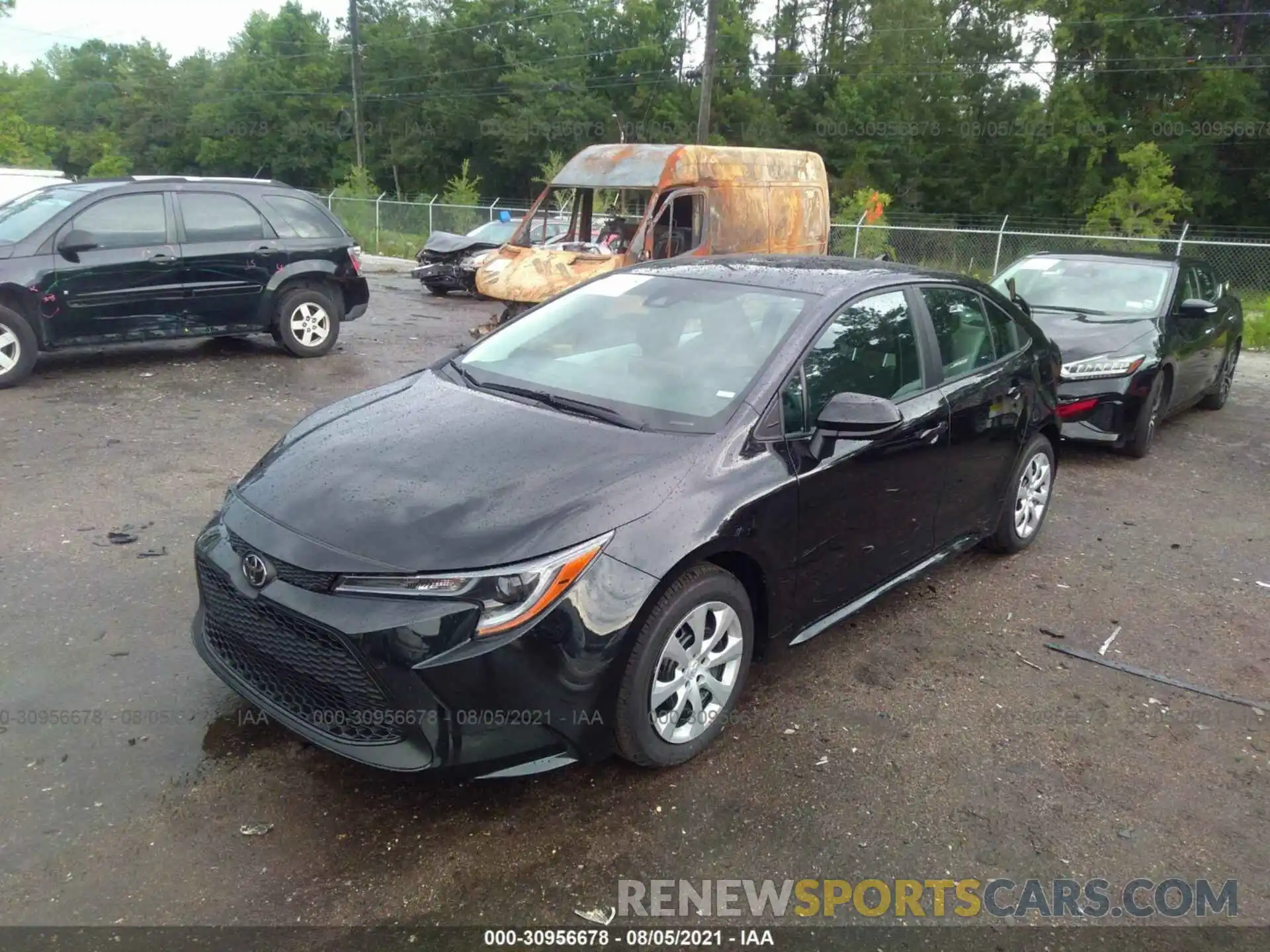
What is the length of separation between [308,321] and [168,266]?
1.61m

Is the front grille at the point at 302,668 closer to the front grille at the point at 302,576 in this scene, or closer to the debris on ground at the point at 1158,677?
the front grille at the point at 302,576

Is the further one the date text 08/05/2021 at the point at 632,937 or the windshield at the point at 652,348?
the windshield at the point at 652,348

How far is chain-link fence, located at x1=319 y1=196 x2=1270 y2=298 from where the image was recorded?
18141 mm

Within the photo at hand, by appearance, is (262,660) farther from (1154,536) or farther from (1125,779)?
(1154,536)

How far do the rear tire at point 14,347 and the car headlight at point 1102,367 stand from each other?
8.67 m

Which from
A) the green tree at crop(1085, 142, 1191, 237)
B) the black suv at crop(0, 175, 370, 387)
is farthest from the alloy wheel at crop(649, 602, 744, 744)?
the green tree at crop(1085, 142, 1191, 237)

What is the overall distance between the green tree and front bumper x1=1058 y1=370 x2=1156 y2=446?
84.1 ft

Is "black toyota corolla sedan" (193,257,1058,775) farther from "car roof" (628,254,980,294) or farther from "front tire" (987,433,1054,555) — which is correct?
"front tire" (987,433,1054,555)

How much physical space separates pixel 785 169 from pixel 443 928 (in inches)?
483

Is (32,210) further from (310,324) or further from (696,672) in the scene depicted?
(696,672)

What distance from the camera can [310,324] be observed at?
10211mm

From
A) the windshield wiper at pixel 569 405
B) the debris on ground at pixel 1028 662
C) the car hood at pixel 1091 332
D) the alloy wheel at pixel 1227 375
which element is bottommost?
the debris on ground at pixel 1028 662

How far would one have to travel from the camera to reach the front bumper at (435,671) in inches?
108

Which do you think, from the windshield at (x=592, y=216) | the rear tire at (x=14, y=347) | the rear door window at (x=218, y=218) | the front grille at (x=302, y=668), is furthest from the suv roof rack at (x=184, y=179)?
the front grille at (x=302, y=668)
